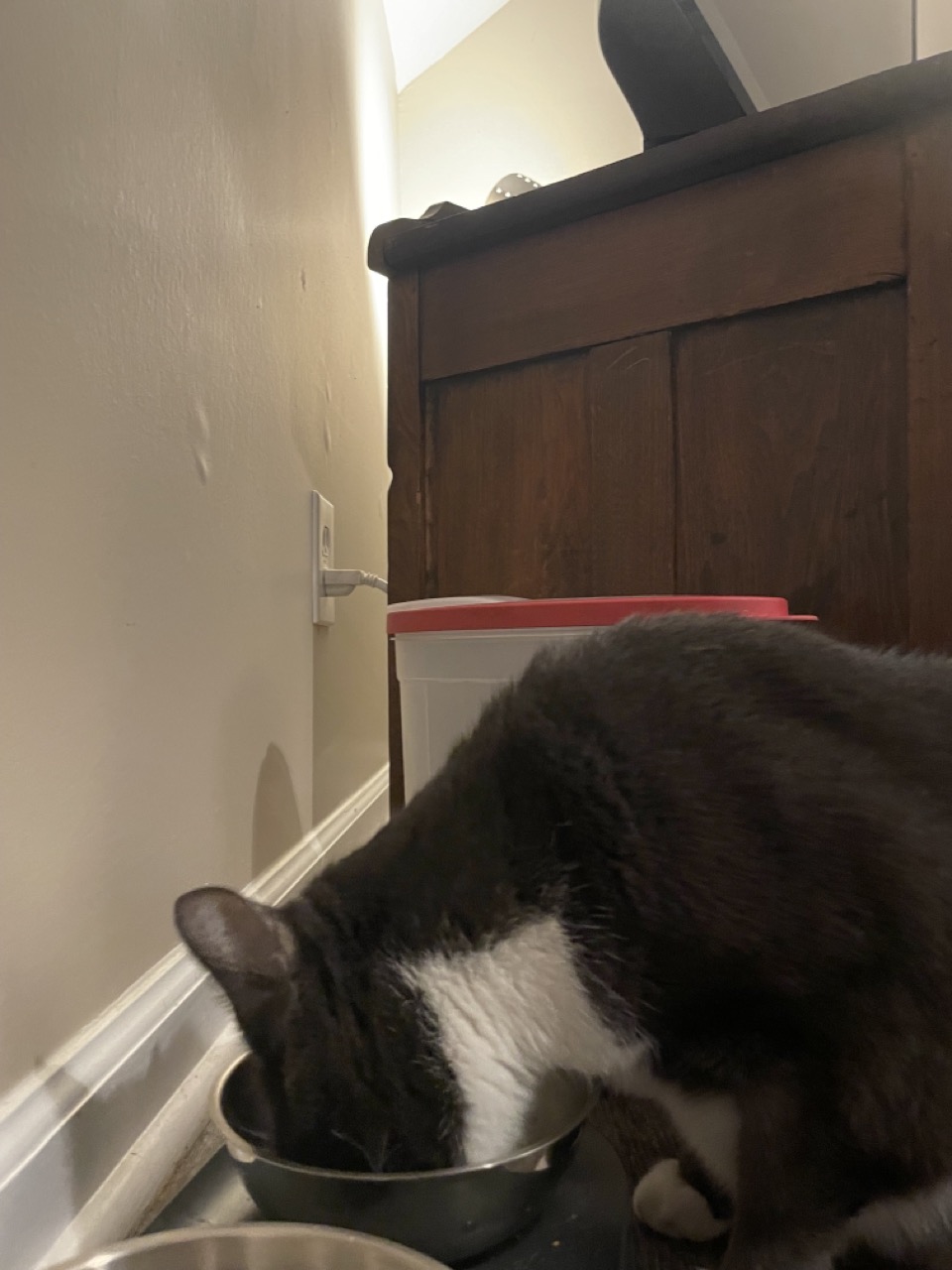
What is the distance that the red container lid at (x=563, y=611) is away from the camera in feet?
3.09

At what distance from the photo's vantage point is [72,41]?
0.69 meters

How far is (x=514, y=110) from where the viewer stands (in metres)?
2.60

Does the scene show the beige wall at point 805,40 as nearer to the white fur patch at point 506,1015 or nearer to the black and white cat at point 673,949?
the black and white cat at point 673,949

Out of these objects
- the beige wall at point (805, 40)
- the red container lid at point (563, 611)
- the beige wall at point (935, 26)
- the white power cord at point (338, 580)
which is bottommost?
the red container lid at point (563, 611)

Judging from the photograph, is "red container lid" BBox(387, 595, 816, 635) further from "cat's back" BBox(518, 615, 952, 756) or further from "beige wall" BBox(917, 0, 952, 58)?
"beige wall" BBox(917, 0, 952, 58)

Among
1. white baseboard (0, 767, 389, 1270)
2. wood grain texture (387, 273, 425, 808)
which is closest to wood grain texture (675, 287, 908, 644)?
wood grain texture (387, 273, 425, 808)

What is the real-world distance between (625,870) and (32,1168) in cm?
44

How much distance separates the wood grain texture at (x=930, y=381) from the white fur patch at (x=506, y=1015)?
28.0 inches

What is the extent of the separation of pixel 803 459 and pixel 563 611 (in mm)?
435

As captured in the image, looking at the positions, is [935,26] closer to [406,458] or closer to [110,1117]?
[406,458]

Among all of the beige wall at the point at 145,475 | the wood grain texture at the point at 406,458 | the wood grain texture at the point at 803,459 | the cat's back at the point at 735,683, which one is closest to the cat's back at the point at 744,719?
the cat's back at the point at 735,683

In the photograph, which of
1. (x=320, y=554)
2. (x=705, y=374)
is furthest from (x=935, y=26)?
(x=320, y=554)

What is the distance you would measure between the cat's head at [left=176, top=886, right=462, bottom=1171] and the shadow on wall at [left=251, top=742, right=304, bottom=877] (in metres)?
A: 0.58

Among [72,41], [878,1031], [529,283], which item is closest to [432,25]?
[529,283]
